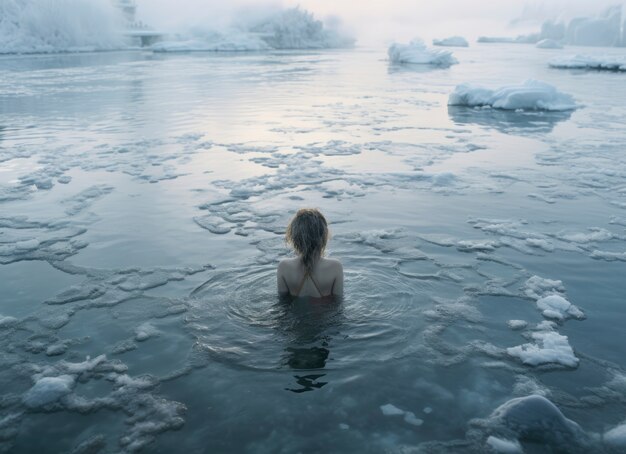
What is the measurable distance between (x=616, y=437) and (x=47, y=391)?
400 cm

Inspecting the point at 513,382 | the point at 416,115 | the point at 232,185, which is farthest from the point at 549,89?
the point at 513,382

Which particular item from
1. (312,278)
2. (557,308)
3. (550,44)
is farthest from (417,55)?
(550,44)

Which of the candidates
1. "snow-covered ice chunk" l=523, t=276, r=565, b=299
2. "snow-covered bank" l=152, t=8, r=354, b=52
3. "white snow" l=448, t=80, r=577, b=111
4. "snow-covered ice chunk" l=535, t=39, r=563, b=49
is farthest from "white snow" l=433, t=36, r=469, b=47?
"snow-covered ice chunk" l=523, t=276, r=565, b=299

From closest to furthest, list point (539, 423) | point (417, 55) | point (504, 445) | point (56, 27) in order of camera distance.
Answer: point (504, 445) < point (539, 423) < point (417, 55) < point (56, 27)

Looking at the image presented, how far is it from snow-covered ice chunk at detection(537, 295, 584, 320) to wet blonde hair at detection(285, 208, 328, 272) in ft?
7.63

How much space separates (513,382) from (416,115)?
16.1 metres

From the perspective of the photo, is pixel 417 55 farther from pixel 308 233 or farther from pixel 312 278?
pixel 308 233

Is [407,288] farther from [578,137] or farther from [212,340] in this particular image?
[578,137]

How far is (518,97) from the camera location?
20.3 meters

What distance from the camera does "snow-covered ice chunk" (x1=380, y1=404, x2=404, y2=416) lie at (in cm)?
386

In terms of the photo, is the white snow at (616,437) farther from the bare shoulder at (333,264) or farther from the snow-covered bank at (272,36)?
the snow-covered bank at (272,36)

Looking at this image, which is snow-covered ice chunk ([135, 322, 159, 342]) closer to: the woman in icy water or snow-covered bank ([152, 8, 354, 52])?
the woman in icy water

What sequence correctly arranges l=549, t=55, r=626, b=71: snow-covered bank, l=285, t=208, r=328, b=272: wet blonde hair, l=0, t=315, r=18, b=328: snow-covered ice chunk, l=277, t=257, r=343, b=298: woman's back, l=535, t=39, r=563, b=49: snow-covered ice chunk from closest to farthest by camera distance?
l=285, t=208, r=328, b=272: wet blonde hair
l=0, t=315, r=18, b=328: snow-covered ice chunk
l=277, t=257, r=343, b=298: woman's back
l=549, t=55, r=626, b=71: snow-covered bank
l=535, t=39, r=563, b=49: snow-covered ice chunk

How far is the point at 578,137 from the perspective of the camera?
14.8 m
